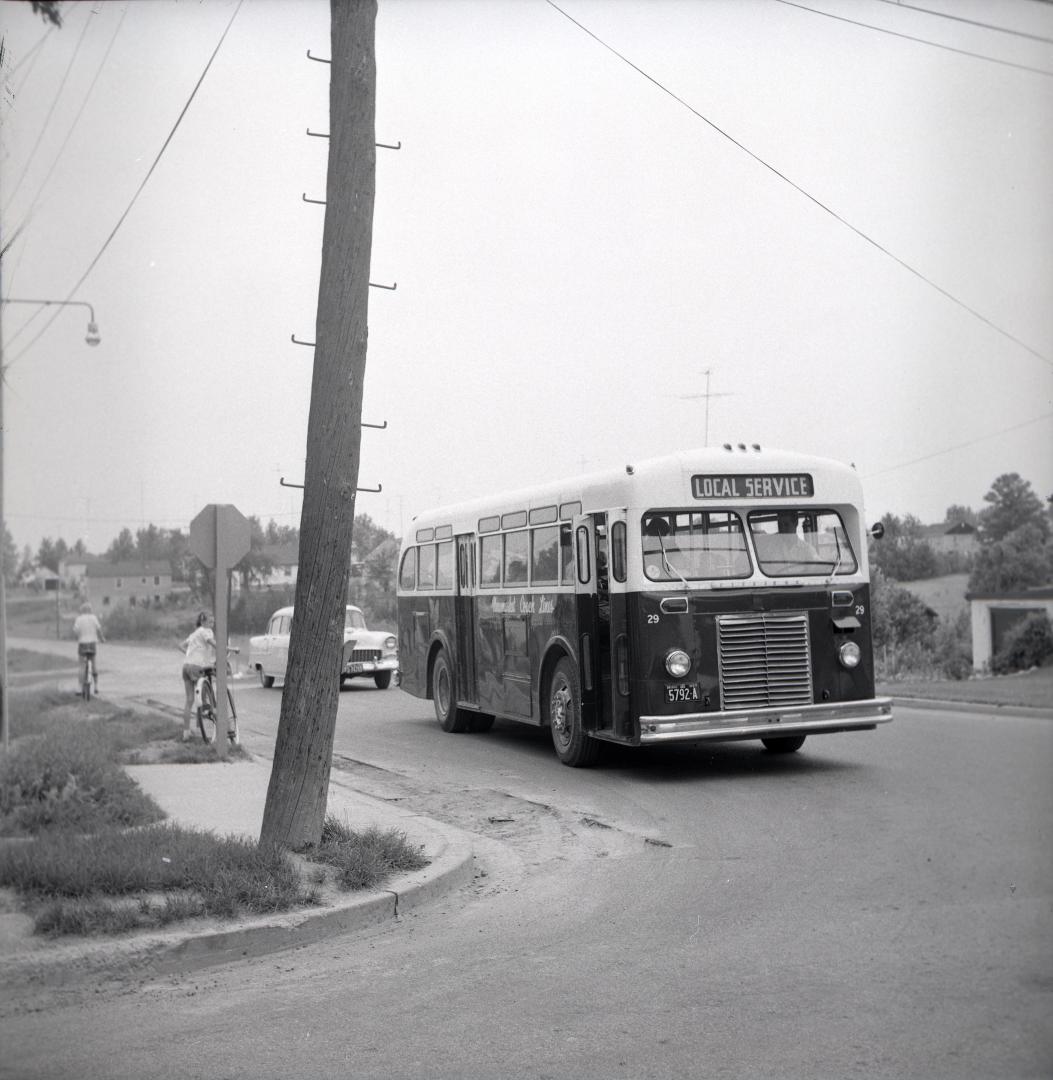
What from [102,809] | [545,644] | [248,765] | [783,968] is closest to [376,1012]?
[783,968]

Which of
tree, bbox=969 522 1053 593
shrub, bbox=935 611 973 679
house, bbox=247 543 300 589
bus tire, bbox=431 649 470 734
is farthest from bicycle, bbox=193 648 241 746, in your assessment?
shrub, bbox=935 611 973 679

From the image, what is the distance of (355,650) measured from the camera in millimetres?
25359

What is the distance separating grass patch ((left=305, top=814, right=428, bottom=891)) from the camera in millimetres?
6934

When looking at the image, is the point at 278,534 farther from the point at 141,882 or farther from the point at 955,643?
the point at 141,882

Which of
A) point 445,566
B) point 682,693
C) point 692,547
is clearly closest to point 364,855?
A: point 682,693

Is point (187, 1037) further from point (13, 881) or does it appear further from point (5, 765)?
point (5, 765)

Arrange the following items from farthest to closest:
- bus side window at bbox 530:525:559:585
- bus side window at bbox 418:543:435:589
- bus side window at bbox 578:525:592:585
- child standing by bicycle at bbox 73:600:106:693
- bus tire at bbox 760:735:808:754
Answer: child standing by bicycle at bbox 73:600:106:693, bus side window at bbox 418:543:435:589, bus side window at bbox 530:525:559:585, bus tire at bbox 760:735:808:754, bus side window at bbox 578:525:592:585

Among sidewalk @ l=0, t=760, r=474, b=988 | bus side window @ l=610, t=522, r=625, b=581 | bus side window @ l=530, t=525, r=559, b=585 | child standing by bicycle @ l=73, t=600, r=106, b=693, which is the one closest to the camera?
sidewalk @ l=0, t=760, r=474, b=988

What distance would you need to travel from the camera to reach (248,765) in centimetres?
1305

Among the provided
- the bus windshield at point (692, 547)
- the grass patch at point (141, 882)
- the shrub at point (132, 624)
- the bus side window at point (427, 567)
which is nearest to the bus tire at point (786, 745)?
the bus windshield at point (692, 547)

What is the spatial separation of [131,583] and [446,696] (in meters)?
27.8

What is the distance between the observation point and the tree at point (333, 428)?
24.6 ft

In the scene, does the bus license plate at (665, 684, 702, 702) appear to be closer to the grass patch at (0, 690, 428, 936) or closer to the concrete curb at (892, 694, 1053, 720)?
the grass patch at (0, 690, 428, 936)

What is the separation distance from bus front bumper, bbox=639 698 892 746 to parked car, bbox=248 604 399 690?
1437 cm
